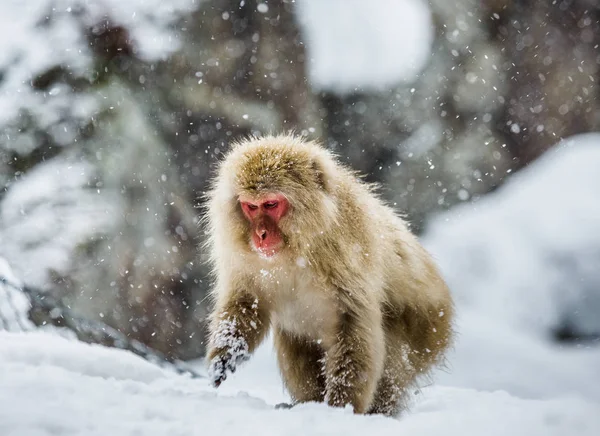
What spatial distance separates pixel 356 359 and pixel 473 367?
4.12 metres

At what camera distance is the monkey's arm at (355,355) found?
2.59m

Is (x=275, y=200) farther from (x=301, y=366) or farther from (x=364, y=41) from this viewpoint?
(x=364, y=41)

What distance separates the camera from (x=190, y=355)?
21.3ft

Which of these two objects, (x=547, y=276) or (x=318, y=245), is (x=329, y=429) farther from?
(x=547, y=276)

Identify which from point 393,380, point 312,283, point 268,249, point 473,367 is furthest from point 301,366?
point 473,367

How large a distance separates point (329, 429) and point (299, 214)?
3.23ft

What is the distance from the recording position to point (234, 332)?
2.73m

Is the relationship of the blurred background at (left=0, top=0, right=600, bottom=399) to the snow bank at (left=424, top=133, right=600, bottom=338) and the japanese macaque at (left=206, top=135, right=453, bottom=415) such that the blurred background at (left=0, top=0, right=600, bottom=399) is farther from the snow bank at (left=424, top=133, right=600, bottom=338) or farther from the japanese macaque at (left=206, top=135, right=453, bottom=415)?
the japanese macaque at (left=206, top=135, right=453, bottom=415)

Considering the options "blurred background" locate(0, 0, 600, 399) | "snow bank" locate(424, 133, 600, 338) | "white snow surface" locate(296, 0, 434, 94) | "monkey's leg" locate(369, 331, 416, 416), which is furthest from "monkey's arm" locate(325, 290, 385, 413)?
"white snow surface" locate(296, 0, 434, 94)

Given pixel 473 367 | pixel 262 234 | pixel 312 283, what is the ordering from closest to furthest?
pixel 262 234 < pixel 312 283 < pixel 473 367

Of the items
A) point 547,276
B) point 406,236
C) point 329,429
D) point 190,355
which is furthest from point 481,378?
point 329,429

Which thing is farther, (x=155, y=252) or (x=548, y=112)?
(x=548, y=112)

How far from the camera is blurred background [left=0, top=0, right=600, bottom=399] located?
19.0 feet

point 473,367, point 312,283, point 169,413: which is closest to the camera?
point 169,413
